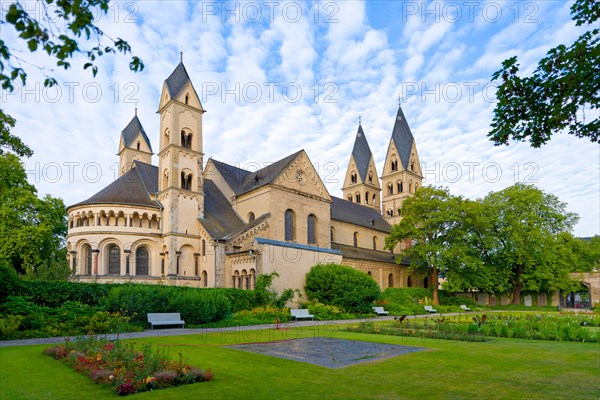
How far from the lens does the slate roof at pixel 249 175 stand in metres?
40.3

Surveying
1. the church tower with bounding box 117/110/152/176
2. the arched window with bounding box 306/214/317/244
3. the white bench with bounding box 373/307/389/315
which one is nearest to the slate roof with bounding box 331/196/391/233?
the arched window with bounding box 306/214/317/244

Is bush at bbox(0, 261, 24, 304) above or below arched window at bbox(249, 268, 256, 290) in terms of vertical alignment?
above

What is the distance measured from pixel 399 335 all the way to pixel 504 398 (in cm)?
1071

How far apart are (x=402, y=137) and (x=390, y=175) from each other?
6.74 metres

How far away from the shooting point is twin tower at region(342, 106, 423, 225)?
2692 inches

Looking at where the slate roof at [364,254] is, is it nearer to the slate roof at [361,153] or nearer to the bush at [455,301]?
the bush at [455,301]

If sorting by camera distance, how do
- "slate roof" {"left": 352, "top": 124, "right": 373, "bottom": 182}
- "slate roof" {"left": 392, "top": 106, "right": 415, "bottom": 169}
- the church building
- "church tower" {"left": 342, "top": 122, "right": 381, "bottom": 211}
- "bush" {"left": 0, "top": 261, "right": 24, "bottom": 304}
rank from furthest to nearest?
"slate roof" {"left": 352, "top": 124, "right": 373, "bottom": 182}
"church tower" {"left": 342, "top": 122, "right": 381, "bottom": 211}
"slate roof" {"left": 392, "top": 106, "right": 415, "bottom": 169}
the church building
"bush" {"left": 0, "top": 261, "right": 24, "bottom": 304}

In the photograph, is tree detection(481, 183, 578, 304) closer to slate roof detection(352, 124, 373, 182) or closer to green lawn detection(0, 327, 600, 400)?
slate roof detection(352, 124, 373, 182)

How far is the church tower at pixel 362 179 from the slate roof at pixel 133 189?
3781 cm

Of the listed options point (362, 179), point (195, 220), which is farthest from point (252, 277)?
point (362, 179)

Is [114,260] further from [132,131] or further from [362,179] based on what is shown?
[362,179]

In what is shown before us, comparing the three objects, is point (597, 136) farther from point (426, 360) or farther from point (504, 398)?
point (426, 360)

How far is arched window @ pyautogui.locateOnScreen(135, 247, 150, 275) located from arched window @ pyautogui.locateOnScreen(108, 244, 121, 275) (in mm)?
1414

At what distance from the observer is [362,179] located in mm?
71750
